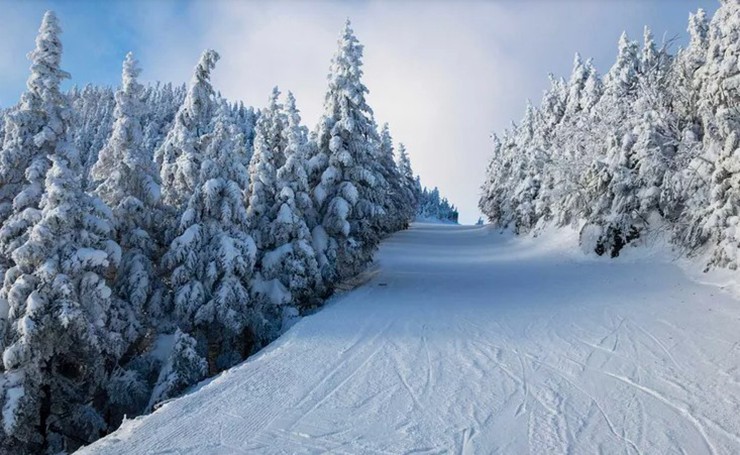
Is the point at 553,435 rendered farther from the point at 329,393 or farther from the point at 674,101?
the point at 674,101

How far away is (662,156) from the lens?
69.7 ft

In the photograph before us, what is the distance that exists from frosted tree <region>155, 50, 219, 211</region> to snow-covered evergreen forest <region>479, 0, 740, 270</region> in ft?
53.9

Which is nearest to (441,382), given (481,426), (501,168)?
(481,426)

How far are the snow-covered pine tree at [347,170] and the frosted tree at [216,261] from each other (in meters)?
3.84

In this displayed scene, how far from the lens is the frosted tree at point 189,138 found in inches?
655

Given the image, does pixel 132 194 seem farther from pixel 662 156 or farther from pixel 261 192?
pixel 662 156

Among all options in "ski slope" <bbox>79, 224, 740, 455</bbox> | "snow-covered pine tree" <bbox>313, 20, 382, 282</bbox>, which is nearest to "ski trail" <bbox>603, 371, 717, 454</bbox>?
"ski slope" <bbox>79, 224, 740, 455</bbox>

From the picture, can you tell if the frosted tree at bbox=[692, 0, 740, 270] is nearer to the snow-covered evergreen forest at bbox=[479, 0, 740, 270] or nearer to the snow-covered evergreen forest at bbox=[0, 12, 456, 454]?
the snow-covered evergreen forest at bbox=[479, 0, 740, 270]

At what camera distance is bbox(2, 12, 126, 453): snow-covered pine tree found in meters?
11.4

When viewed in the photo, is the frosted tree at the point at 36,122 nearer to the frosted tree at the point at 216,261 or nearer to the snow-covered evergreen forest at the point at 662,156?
the frosted tree at the point at 216,261

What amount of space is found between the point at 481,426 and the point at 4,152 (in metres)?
14.2

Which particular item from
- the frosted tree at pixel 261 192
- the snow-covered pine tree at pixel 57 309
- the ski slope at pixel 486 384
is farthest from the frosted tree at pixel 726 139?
the snow-covered pine tree at pixel 57 309

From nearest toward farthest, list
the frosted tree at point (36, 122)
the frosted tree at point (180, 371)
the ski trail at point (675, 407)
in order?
1. the ski trail at point (675, 407)
2. the frosted tree at point (180, 371)
3. the frosted tree at point (36, 122)

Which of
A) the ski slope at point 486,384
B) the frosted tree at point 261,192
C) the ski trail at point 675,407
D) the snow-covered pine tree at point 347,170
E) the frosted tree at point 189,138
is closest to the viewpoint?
the ski trail at point 675,407
